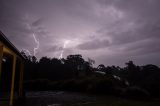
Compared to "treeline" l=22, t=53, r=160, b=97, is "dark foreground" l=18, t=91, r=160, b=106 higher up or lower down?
lower down

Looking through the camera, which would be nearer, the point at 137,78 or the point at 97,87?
the point at 97,87

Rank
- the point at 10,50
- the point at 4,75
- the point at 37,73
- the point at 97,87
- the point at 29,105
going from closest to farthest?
the point at 10,50 < the point at 29,105 < the point at 97,87 < the point at 4,75 < the point at 37,73

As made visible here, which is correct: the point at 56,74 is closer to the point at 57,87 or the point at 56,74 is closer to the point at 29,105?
the point at 57,87

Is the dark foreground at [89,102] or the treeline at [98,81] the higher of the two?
the treeline at [98,81]

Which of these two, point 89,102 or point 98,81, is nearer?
point 89,102

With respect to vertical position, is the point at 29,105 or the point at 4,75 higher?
the point at 4,75

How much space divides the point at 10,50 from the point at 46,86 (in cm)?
1984

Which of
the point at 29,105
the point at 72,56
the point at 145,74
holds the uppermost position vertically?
the point at 72,56

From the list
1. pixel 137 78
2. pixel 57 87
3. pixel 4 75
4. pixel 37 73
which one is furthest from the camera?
pixel 37 73

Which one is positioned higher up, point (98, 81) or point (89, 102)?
point (98, 81)

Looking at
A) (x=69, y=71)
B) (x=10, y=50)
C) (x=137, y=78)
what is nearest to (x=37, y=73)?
(x=69, y=71)

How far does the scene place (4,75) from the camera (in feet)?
78.1

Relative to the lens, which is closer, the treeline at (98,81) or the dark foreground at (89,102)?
the dark foreground at (89,102)

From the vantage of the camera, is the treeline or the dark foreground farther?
the treeline
